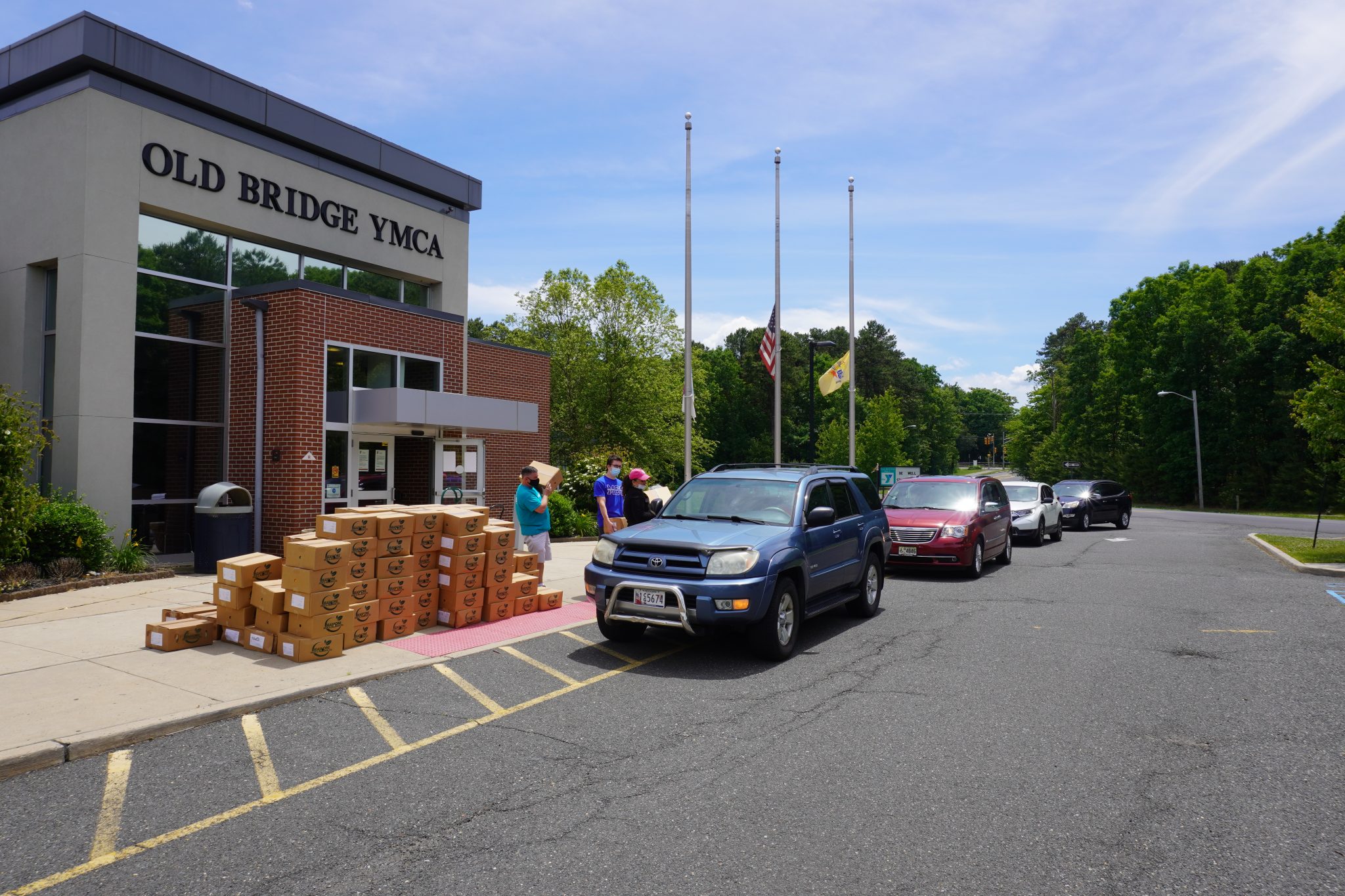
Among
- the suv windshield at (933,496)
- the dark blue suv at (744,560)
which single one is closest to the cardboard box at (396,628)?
the dark blue suv at (744,560)

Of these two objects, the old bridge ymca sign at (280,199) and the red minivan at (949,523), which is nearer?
the red minivan at (949,523)

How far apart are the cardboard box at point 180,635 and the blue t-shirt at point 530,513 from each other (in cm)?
370

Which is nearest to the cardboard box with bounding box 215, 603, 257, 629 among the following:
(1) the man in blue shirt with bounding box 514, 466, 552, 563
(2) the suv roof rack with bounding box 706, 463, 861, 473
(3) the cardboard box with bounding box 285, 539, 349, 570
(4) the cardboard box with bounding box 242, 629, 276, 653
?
(4) the cardboard box with bounding box 242, 629, 276, 653

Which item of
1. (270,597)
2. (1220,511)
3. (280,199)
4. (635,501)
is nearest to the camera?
(270,597)

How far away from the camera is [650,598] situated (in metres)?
7.58

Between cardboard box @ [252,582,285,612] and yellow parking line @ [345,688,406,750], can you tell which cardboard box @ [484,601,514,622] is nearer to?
cardboard box @ [252,582,285,612]

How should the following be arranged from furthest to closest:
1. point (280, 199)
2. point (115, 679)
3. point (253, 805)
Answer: point (280, 199), point (115, 679), point (253, 805)

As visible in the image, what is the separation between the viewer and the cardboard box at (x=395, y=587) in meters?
8.26

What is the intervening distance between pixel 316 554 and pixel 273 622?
824mm

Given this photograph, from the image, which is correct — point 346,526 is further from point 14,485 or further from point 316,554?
point 14,485

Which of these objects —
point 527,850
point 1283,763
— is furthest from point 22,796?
point 1283,763

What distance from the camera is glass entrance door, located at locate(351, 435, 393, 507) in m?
15.7

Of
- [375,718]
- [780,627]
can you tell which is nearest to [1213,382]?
[780,627]

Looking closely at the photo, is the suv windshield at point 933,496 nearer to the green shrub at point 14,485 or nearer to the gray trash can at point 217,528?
the gray trash can at point 217,528
